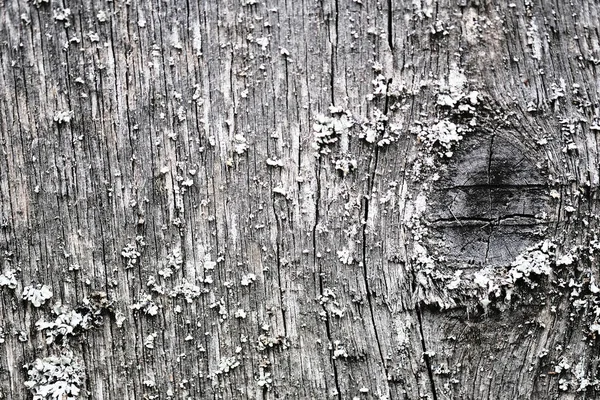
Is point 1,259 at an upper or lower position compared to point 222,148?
lower

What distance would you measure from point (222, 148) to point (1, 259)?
68 cm

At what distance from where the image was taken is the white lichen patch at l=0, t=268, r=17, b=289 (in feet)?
4.49

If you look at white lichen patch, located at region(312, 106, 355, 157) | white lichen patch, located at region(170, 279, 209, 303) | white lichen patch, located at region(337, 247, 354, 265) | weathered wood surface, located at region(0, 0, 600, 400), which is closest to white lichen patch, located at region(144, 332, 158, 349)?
weathered wood surface, located at region(0, 0, 600, 400)

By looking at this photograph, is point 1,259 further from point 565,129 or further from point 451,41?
point 565,129

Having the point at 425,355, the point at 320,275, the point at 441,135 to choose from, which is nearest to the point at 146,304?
the point at 320,275

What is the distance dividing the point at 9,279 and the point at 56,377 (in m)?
0.30

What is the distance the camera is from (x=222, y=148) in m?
1.37

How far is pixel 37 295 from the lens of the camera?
137 cm

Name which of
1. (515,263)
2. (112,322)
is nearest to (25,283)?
(112,322)

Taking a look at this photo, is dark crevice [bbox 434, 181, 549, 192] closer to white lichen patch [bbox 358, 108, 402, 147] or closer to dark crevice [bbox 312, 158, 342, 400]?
white lichen patch [bbox 358, 108, 402, 147]

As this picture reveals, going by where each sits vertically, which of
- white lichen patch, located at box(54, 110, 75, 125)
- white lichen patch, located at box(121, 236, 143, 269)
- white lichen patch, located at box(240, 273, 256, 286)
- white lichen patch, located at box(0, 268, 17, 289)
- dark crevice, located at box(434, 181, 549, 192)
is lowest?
white lichen patch, located at box(240, 273, 256, 286)

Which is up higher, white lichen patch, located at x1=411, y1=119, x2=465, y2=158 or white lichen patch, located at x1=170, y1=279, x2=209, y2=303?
white lichen patch, located at x1=411, y1=119, x2=465, y2=158

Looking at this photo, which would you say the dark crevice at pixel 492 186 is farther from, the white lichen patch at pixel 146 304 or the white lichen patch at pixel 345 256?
the white lichen patch at pixel 146 304

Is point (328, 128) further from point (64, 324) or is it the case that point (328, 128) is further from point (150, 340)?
point (64, 324)
